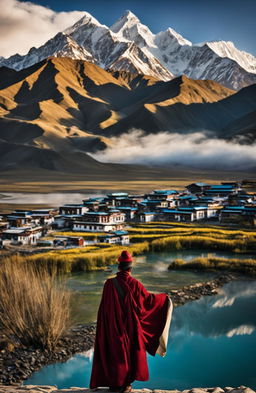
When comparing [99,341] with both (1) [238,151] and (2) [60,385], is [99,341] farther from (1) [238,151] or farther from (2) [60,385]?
(1) [238,151]

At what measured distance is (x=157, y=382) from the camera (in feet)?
37.5

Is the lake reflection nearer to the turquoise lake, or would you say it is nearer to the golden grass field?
the turquoise lake

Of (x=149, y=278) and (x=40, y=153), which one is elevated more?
(x=40, y=153)

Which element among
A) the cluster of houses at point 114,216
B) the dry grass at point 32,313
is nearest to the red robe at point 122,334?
the dry grass at point 32,313

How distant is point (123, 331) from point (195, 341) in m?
8.70

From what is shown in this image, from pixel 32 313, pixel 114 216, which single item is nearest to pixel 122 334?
pixel 32 313

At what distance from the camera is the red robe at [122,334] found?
20.3 ft

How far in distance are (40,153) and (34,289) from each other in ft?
427

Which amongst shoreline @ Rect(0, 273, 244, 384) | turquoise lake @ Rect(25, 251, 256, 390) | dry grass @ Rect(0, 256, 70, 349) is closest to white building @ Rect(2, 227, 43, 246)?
turquoise lake @ Rect(25, 251, 256, 390)

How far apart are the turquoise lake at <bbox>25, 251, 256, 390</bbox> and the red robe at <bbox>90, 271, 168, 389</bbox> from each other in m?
5.14

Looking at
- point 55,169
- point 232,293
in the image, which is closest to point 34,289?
point 232,293

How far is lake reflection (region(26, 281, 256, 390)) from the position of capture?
11555mm

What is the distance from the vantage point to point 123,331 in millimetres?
6215

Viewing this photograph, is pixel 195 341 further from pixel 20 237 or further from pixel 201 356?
pixel 20 237
